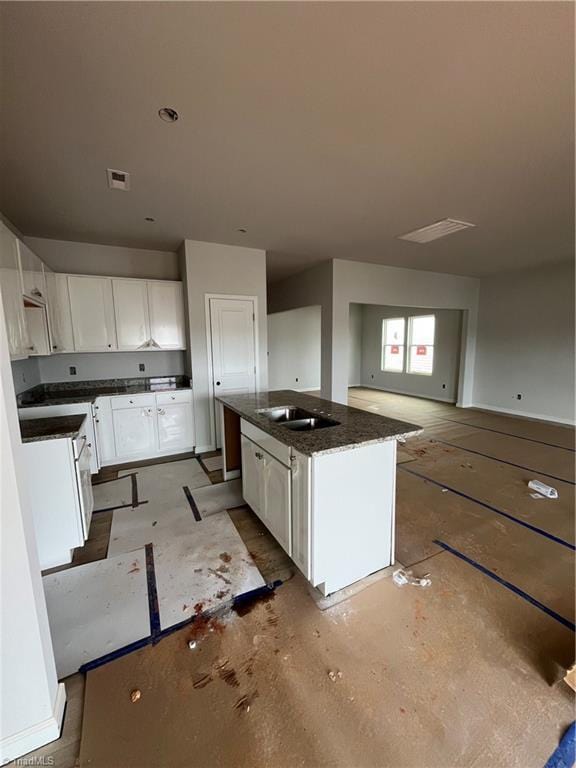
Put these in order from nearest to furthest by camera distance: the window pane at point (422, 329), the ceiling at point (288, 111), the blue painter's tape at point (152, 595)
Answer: the ceiling at point (288, 111), the blue painter's tape at point (152, 595), the window pane at point (422, 329)

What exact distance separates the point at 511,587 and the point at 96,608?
2.57 m

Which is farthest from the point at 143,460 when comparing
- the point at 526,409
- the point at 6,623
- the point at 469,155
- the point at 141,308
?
the point at 526,409

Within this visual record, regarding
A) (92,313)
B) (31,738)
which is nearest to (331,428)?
(31,738)

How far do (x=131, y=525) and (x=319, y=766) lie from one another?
2113 mm

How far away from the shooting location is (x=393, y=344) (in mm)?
8773

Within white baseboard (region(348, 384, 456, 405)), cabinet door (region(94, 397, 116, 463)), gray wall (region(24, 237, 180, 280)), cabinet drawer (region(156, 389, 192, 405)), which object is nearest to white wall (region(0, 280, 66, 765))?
cabinet door (region(94, 397, 116, 463))

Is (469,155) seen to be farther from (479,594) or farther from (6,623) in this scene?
(6,623)

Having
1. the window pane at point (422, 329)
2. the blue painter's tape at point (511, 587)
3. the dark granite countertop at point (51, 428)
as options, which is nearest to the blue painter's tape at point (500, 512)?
the blue painter's tape at point (511, 587)

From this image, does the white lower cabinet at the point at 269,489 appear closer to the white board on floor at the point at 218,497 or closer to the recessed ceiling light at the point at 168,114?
the white board on floor at the point at 218,497

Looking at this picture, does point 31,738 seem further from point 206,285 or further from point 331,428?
point 206,285

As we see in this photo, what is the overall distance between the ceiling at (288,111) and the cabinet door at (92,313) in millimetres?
719

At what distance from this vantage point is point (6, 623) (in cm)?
112

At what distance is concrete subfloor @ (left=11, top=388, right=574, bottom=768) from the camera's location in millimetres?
1200

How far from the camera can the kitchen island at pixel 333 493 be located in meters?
1.75
